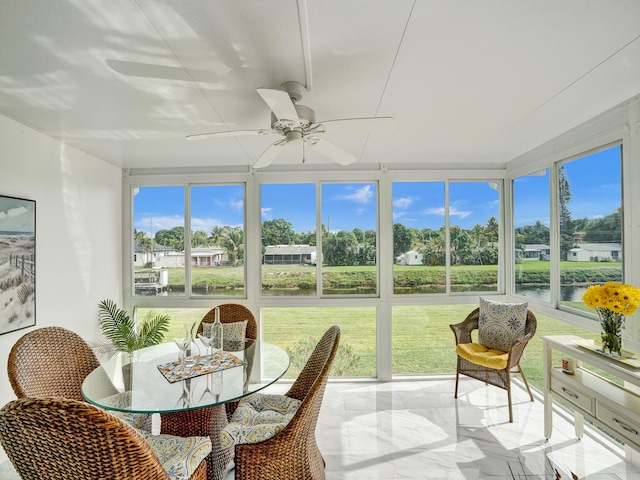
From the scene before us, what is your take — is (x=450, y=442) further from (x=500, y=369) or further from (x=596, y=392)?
(x=596, y=392)

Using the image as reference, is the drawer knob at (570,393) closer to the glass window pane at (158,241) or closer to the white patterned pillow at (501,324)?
the white patterned pillow at (501,324)

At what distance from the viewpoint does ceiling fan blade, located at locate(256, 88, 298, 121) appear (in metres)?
1.55

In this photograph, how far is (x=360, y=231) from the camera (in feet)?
13.7

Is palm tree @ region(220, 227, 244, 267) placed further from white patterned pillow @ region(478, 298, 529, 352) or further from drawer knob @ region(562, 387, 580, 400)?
drawer knob @ region(562, 387, 580, 400)

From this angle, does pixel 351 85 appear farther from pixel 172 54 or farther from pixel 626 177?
pixel 626 177

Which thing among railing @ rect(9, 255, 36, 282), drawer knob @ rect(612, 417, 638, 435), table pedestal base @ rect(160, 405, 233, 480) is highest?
railing @ rect(9, 255, 36, 282)

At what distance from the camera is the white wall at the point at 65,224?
2.59m

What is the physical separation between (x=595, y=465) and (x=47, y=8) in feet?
13.5

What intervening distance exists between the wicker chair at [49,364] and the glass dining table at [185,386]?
134 mm

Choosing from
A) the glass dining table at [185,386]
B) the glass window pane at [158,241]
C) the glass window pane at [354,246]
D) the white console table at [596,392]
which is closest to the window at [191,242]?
the glass window pane at [158,241]

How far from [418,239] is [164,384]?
3.19 m

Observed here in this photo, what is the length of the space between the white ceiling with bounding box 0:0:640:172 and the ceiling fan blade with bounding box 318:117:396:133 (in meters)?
0.28

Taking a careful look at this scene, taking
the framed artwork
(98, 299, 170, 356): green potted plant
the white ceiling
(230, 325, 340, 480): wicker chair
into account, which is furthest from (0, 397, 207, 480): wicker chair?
(98, 299, 170, 356): green potted plant

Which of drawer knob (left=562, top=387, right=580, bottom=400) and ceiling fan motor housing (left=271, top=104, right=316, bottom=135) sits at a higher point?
ceiling fan motor housing (left=271, top=104, right=316, bottom=135)
